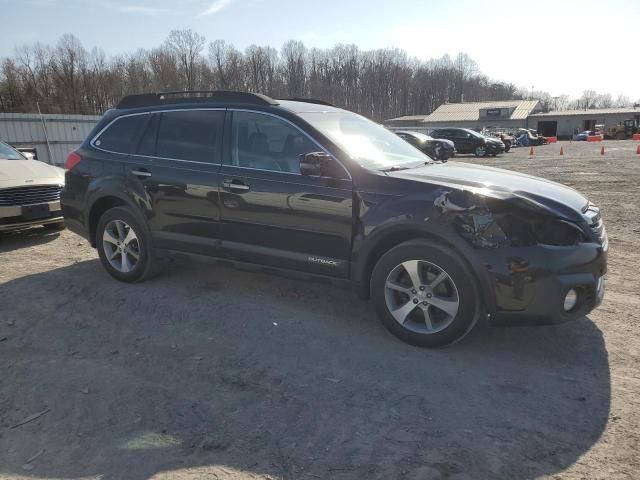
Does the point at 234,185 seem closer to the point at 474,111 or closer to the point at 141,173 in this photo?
the point at 141,173

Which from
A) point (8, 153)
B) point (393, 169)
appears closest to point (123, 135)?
point (393, 169)

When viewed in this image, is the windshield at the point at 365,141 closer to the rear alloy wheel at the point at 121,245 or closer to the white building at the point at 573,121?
the rear alloy wheel at the point at 121,245

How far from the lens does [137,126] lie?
5078 millimetres

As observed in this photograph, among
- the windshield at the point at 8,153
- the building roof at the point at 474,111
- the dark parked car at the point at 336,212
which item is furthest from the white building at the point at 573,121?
the dark parked car at the point at 336,212

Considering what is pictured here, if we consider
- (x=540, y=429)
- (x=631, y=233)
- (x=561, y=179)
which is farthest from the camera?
(x=561, y=179)

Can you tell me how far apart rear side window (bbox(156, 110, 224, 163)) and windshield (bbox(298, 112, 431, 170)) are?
2.95ft

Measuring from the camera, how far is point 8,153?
25.8 ft

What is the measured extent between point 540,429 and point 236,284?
3.24 metres

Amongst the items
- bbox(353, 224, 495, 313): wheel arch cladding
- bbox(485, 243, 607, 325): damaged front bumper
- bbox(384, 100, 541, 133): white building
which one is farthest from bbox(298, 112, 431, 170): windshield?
bbox(384, 100, 541, 133): white building

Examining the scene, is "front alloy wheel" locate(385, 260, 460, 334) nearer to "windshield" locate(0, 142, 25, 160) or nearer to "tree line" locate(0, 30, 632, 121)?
"windshield" locate(0, 142, 25, 160)

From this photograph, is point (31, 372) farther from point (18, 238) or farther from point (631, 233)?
point (631, 233)

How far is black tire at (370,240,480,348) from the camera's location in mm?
3363

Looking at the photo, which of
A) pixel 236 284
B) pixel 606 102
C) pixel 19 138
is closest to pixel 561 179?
pixel 236 284

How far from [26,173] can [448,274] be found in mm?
6525
